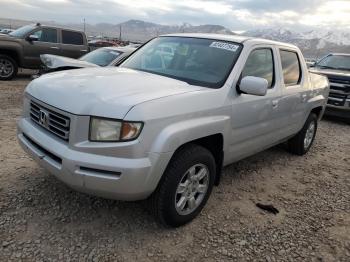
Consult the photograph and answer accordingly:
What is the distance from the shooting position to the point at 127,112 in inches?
112

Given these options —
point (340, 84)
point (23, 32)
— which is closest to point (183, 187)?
point (340, 84)

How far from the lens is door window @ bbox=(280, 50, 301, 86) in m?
4.92

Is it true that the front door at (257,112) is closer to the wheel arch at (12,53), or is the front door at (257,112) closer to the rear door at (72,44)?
the wheel arch at (12,53)

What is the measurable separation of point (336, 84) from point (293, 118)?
16.2 feet

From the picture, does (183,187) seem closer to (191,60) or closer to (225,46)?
(191,60)

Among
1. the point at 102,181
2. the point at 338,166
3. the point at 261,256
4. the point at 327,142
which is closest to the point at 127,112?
the point at 102,181

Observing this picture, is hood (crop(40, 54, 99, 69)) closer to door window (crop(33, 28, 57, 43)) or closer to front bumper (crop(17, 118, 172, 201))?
door window (crop(33, 28, 57, 43))

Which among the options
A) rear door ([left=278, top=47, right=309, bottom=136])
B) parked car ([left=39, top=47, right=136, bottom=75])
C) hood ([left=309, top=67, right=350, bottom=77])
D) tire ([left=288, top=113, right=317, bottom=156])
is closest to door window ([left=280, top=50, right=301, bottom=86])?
rear door ([left=278, top=47, right=309, bottom=136])

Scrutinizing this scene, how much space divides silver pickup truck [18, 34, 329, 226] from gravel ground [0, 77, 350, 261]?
317 millimetres

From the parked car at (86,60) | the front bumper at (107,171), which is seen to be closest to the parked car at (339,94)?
the parked car at (86,60)

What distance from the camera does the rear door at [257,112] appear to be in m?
3.87

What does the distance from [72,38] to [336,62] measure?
8.64 m

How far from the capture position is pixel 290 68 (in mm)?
5156

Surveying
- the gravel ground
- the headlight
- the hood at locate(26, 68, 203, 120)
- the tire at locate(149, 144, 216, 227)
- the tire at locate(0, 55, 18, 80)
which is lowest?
the tire at locate(0, 55, 18, 80)
